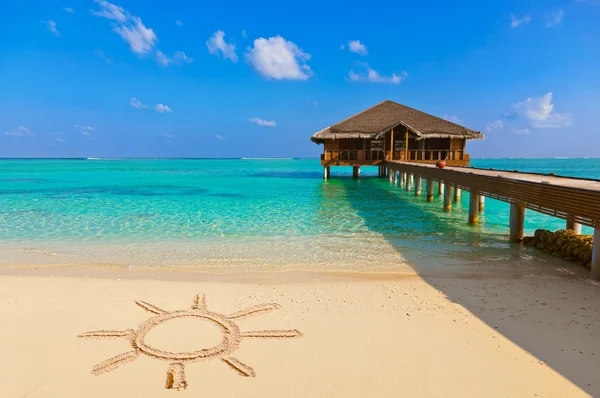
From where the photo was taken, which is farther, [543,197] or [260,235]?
[260,235]

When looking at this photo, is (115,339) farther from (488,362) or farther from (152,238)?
(152,238)

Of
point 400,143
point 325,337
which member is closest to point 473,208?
point 325,337

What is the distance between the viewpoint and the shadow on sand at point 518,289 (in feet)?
11.9

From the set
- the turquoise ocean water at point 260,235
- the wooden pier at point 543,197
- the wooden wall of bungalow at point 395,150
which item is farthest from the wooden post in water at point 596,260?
the wooden wall of bungalow at point 395,150

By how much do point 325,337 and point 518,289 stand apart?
3.30 m

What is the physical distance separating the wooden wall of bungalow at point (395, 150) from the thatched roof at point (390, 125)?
2.34 ft

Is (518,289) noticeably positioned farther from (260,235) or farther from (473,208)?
(473,208)

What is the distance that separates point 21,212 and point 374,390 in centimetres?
1623

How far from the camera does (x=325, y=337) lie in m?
3.98

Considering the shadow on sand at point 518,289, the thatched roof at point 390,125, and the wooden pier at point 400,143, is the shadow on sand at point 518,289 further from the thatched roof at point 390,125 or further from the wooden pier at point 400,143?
the thatched roof at point 390,125

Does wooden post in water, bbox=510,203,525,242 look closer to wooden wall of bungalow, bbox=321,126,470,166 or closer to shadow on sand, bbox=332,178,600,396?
shadow on sand, bbox=332,178,600,396

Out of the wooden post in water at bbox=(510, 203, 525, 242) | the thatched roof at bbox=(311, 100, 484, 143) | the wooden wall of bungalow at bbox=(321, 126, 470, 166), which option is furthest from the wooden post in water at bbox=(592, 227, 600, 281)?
the wooden wall of bungalow at bbox=(321, 126, 470, 166)

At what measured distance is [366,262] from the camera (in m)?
7.30

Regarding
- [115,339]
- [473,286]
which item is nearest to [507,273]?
[473,286]
